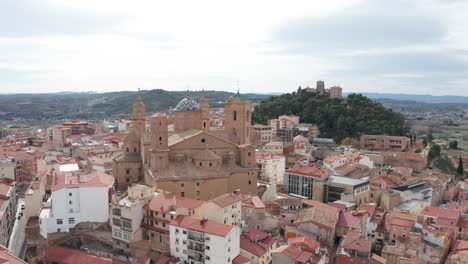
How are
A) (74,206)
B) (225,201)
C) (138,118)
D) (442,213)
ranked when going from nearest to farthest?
(225,201) → (74,206) → (442,213) → (138,118)

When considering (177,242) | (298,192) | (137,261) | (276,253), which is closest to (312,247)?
(276,253)

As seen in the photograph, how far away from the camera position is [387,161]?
66188mm

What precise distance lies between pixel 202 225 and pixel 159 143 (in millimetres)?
13307

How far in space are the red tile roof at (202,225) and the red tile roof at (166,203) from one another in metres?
2.03

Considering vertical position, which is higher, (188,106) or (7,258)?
(188,106)

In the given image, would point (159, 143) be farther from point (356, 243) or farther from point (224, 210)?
point (356, 243)

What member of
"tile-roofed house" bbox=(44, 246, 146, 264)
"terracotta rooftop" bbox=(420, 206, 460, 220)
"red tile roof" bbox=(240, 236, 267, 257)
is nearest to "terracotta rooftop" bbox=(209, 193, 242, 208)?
"red tile roof" bbox=(240, 236, 267, 257)

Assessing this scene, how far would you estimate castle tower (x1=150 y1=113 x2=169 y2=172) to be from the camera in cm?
3866

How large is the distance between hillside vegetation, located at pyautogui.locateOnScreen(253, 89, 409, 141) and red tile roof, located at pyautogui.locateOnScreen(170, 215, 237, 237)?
6060cm

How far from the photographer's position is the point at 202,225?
28250 mm

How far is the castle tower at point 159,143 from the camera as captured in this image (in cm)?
3866

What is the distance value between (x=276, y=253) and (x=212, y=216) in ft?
19.6

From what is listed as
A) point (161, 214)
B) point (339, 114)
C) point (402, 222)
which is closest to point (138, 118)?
point (161, 214)

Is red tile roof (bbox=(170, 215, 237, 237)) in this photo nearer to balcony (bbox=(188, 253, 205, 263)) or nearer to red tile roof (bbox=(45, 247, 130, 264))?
balcony (bbox=(188, 253, 205, 263))
